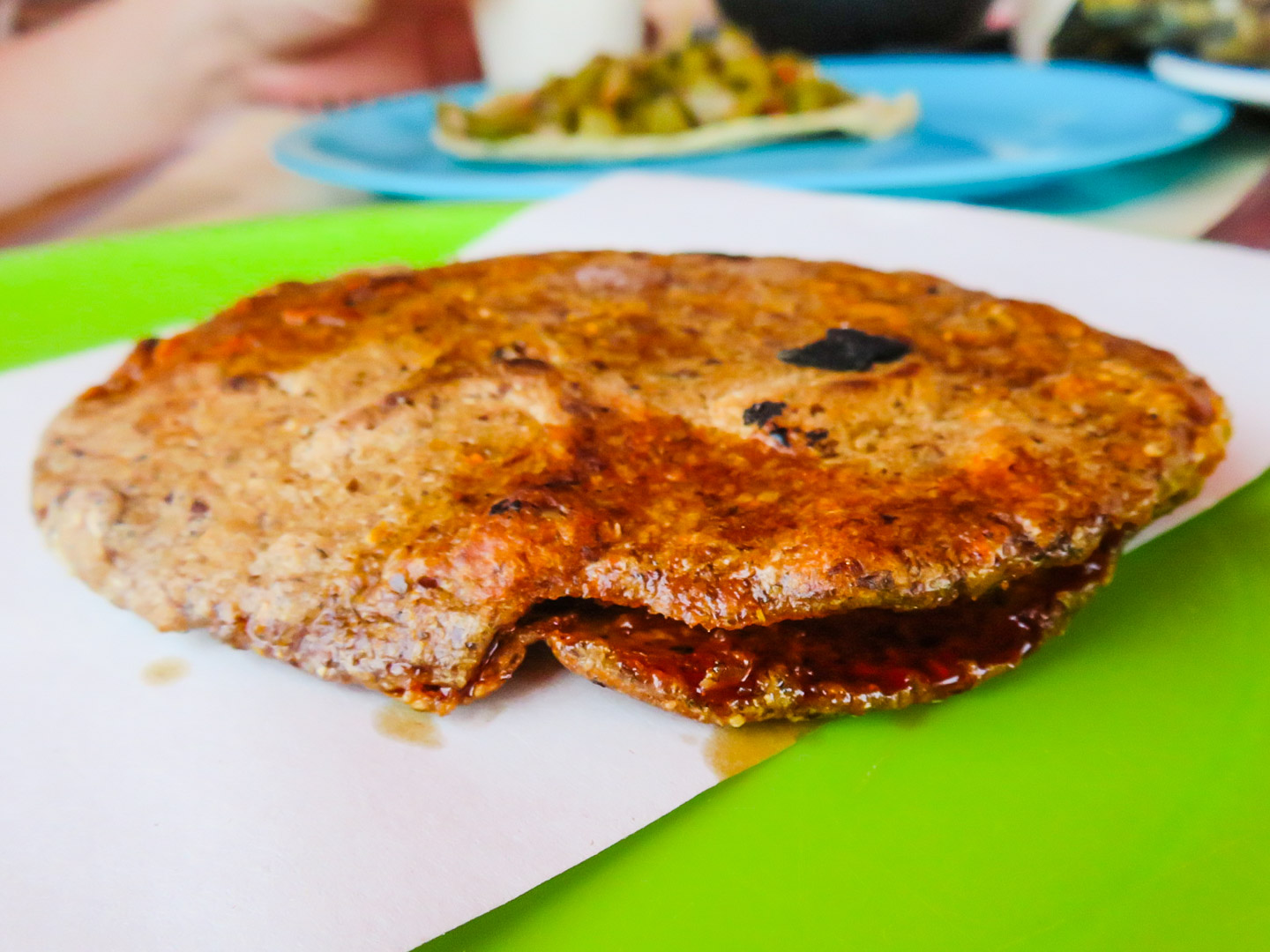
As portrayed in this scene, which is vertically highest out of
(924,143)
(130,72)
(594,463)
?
(130,72)

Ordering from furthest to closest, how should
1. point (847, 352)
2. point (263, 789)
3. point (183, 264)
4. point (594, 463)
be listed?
point (183, 264)
point (847, 352)
point (594, 463)
point (263, 789)

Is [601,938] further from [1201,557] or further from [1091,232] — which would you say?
[1091,232]

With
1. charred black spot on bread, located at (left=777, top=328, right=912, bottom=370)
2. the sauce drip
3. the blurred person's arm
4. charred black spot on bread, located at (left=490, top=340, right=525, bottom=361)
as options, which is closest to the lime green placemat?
charred black spot on bread, located at (left=490, top=340, right=525, bottom=361)

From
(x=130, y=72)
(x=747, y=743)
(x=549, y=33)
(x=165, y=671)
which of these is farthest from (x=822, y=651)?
(x=130, y=72)

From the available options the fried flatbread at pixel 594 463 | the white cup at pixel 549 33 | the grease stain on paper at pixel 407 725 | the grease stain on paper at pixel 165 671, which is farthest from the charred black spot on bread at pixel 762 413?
the white cup at pixel 549 33

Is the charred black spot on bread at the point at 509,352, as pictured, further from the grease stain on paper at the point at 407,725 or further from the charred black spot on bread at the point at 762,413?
the grease stain on paper at the point at 407,725

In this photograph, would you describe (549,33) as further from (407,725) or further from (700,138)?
(407,725)

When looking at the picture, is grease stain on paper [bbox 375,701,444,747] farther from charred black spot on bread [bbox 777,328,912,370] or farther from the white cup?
the white cup
